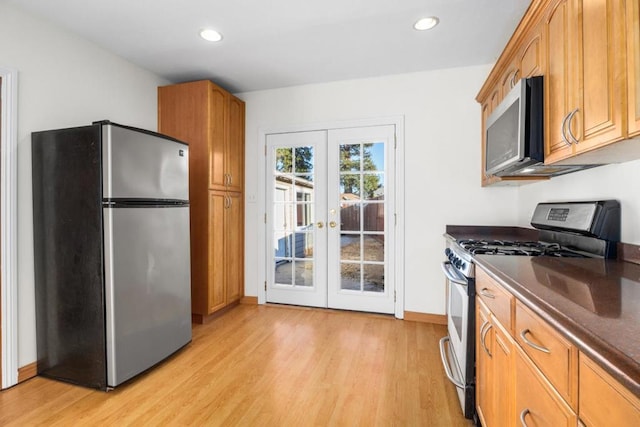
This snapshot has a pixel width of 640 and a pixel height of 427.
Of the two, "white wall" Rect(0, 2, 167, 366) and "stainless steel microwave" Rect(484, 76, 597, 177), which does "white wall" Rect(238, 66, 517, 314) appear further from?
"white wall" Rect(0, 2, 167, 366)

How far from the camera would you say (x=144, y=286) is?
2.04 meters

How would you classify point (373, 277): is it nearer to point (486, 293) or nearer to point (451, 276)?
point (451, 276)

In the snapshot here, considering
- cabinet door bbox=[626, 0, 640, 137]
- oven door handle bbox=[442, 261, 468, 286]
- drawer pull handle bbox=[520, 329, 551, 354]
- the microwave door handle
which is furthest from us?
oven door handle bbox=[442, 261, 468, 286]

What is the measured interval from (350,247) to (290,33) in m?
2.04

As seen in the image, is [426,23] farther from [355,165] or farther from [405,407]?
[405,407]

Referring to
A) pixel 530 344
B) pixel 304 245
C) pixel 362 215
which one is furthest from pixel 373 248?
pixel 530 344

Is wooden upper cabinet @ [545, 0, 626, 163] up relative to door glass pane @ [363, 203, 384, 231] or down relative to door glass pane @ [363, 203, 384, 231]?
up

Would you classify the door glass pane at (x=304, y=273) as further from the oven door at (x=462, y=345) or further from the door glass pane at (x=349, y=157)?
the oven door at (x=462, y=345)

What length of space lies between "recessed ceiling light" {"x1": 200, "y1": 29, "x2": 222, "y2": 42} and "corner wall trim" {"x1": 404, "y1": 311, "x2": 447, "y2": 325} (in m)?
2.96

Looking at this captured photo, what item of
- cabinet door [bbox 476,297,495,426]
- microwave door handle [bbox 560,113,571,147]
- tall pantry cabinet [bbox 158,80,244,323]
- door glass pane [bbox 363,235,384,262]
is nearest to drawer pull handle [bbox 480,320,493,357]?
cabinet door [bbox 476,297,495,426]

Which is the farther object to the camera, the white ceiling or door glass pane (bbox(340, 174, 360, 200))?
door glass pane (bbox(340, 174, 360, 200))

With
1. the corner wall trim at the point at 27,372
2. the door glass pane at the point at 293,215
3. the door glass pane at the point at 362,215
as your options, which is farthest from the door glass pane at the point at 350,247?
the corner wall trim at the point at 27,372

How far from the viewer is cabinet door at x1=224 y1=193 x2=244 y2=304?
3.24 m

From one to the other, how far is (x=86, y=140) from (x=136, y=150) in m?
0.27
